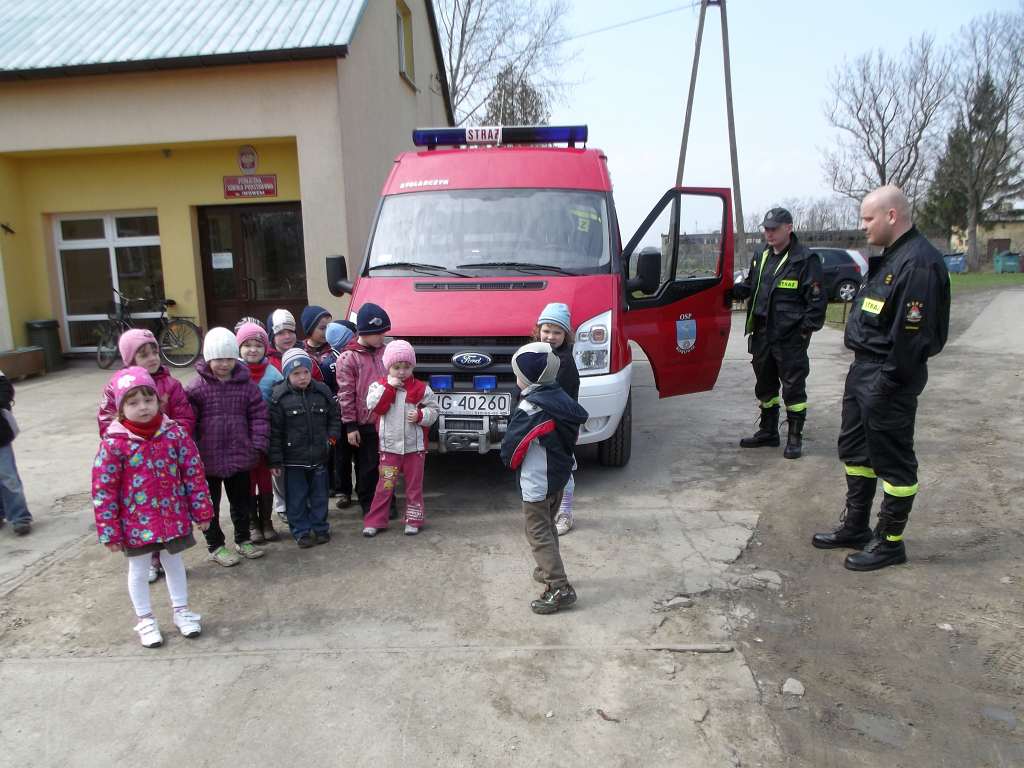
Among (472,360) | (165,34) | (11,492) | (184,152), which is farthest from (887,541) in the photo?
(165,34)

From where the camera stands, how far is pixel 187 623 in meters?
3.64

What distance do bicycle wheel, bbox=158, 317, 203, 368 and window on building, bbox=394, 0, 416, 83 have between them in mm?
6682

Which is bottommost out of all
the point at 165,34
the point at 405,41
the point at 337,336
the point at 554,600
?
the point at 554,600

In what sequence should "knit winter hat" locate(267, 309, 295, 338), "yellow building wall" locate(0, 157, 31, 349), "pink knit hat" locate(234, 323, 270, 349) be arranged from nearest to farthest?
"pink knit hat" locate(234, 323, 270, 349)
"knit winter hat" locate(267, 309, 295, 338)
"yellow building wall" locate(0, 157, 31, 349)

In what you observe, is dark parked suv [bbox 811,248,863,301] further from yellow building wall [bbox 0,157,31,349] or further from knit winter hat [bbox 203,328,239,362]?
knit winter hat [bbox 203,328,239,362]

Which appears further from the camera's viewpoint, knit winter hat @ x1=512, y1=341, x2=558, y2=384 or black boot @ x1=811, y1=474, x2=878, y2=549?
black boot @ x1=811, y1=474, x2=878, y2=549

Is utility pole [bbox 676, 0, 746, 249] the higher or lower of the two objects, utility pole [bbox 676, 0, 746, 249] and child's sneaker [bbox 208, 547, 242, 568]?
the higher

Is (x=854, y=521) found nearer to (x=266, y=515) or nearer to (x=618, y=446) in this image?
(x=618, y=446)

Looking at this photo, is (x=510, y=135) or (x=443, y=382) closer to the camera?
(x=443, y=382)

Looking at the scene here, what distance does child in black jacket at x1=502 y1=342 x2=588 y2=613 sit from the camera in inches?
146

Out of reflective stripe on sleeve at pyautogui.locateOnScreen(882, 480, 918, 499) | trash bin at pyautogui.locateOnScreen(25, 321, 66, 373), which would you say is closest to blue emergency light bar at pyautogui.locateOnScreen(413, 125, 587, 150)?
reflective stripe on sleeve at pyautogui.locateOnScreen(882, 480, 918, 499)

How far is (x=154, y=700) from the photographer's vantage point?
3133 mm

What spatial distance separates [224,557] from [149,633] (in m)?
0.92

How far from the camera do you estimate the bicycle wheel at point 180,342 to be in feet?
38.5
